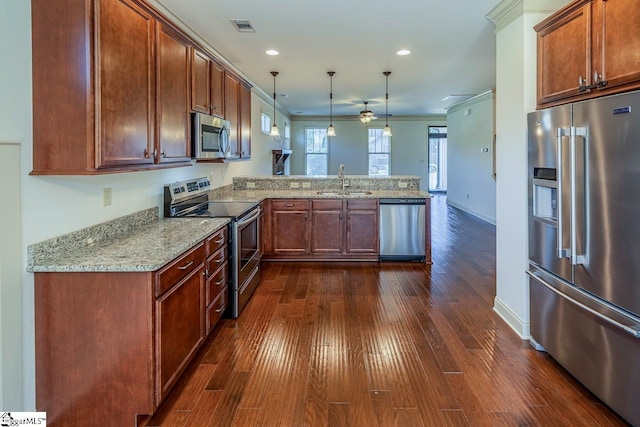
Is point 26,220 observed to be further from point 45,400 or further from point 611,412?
point 611,412

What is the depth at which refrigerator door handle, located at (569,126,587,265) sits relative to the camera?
2.38m

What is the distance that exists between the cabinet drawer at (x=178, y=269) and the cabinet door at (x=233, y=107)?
1.96 meters

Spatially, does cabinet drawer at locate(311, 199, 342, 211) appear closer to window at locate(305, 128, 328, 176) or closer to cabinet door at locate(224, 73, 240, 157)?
cabinet door at locate(224, 73, 240, 157)

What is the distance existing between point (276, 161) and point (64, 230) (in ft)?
24.7

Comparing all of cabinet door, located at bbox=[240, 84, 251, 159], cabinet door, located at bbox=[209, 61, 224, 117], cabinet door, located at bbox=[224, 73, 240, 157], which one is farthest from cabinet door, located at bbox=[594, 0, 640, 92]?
cabinet door, located at bbox=[240, 84, 251, 159]

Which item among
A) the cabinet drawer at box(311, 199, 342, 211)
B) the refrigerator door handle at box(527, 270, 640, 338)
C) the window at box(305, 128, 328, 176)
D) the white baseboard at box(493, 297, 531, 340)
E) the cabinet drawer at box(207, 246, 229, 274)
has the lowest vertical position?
the white baseboard at box(493, 297, 531, 340)

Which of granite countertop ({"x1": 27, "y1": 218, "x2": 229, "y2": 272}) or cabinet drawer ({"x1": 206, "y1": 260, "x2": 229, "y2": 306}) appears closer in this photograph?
granite countertop ({"x1": 27, "y1": 218, "x2": 229, "y2": 272})

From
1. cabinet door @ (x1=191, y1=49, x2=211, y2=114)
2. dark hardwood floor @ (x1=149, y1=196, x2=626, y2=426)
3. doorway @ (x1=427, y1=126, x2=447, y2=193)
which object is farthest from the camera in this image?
doorway @ (x1=427, y1=126, x2=447, y2=193)

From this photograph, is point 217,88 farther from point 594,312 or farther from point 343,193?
point 594,312

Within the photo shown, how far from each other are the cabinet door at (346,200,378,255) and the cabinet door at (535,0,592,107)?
278 cm

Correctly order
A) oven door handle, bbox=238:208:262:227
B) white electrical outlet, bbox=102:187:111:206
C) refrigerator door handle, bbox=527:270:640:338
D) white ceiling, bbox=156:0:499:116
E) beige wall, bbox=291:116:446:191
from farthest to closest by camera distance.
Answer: beige wall, bbox=291:116:446:191 < oven door handle, bbox=238:208:262:227 < white ceiling, bbox=156:0:499:116 < white electrical outlet, bbox=102:187:111:206 < refrigerator door handle, bbox=527:270:640:338

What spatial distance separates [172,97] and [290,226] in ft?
9.43

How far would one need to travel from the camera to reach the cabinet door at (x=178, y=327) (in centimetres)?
217

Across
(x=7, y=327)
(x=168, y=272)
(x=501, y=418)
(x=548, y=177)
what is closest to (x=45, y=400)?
(x=7, y=327)
